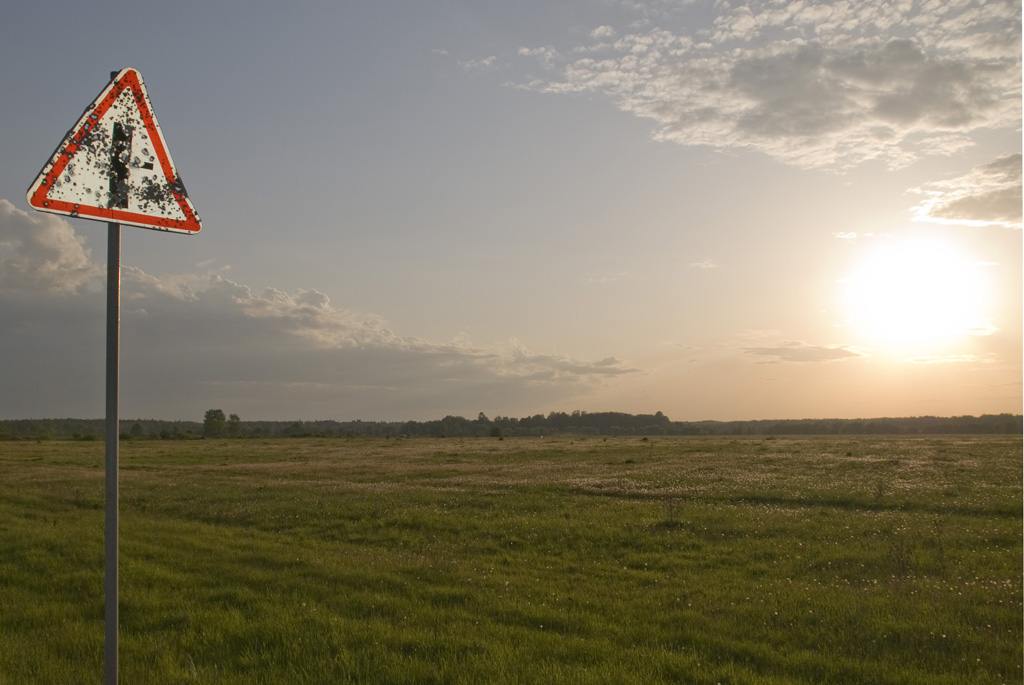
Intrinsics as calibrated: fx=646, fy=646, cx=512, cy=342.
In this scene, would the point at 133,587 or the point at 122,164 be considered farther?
the point at 133,587

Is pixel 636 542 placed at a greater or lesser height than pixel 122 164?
lesser

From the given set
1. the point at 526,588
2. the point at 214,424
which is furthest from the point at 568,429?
the point at 526,588

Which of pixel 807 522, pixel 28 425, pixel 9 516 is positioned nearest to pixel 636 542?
pixel 807 522

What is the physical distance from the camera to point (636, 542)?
59.8ft

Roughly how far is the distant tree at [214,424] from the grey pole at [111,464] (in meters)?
180

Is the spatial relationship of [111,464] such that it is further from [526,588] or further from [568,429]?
[568,429]

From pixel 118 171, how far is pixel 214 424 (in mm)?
185286

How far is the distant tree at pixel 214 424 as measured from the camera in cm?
17112

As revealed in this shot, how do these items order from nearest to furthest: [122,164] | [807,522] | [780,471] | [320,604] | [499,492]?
[122,164] < [320,604] < [807,522] < [499,492] < [780,471]

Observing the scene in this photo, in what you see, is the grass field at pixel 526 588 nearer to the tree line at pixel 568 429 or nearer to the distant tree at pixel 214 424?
the tree line at pixel 568 429

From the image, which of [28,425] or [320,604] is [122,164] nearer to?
[320,604]

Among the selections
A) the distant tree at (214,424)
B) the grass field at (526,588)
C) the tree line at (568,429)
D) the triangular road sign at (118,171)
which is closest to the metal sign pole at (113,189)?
the triangular road sign at (118,171)

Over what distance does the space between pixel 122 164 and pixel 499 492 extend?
26.1 meters

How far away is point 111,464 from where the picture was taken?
479 centimetres
